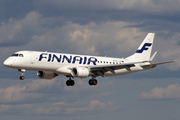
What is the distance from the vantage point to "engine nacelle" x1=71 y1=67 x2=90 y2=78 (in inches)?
2472

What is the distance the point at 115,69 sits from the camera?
218 ft

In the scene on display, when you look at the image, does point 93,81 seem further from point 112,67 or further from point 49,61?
point 49,61

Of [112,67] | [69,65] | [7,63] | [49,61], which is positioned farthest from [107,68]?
[7,63]

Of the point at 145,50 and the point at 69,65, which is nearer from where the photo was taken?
the point at 69,65

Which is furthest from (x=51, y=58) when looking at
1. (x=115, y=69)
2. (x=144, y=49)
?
(x=144, y=49)

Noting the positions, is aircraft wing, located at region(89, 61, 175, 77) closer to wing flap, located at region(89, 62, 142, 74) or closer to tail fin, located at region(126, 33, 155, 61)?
wing flap, located at region(89, 62, 142, 74)

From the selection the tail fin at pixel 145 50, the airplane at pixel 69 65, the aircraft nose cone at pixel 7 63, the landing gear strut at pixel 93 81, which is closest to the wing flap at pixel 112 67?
the airplane at pixel 69 65

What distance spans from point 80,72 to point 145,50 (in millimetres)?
21338

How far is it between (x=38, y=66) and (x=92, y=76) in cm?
1155

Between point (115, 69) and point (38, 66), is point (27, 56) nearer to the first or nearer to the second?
point (38, 66)

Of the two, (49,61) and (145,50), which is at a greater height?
(145,50)

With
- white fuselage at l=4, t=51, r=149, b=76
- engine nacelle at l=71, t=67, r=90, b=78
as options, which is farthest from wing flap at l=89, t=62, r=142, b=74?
engine nacelle at l=71, t=67, r=90, b=78

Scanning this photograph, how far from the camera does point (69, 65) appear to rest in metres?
63.7

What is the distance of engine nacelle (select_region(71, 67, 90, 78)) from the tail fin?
1616 centimetres
